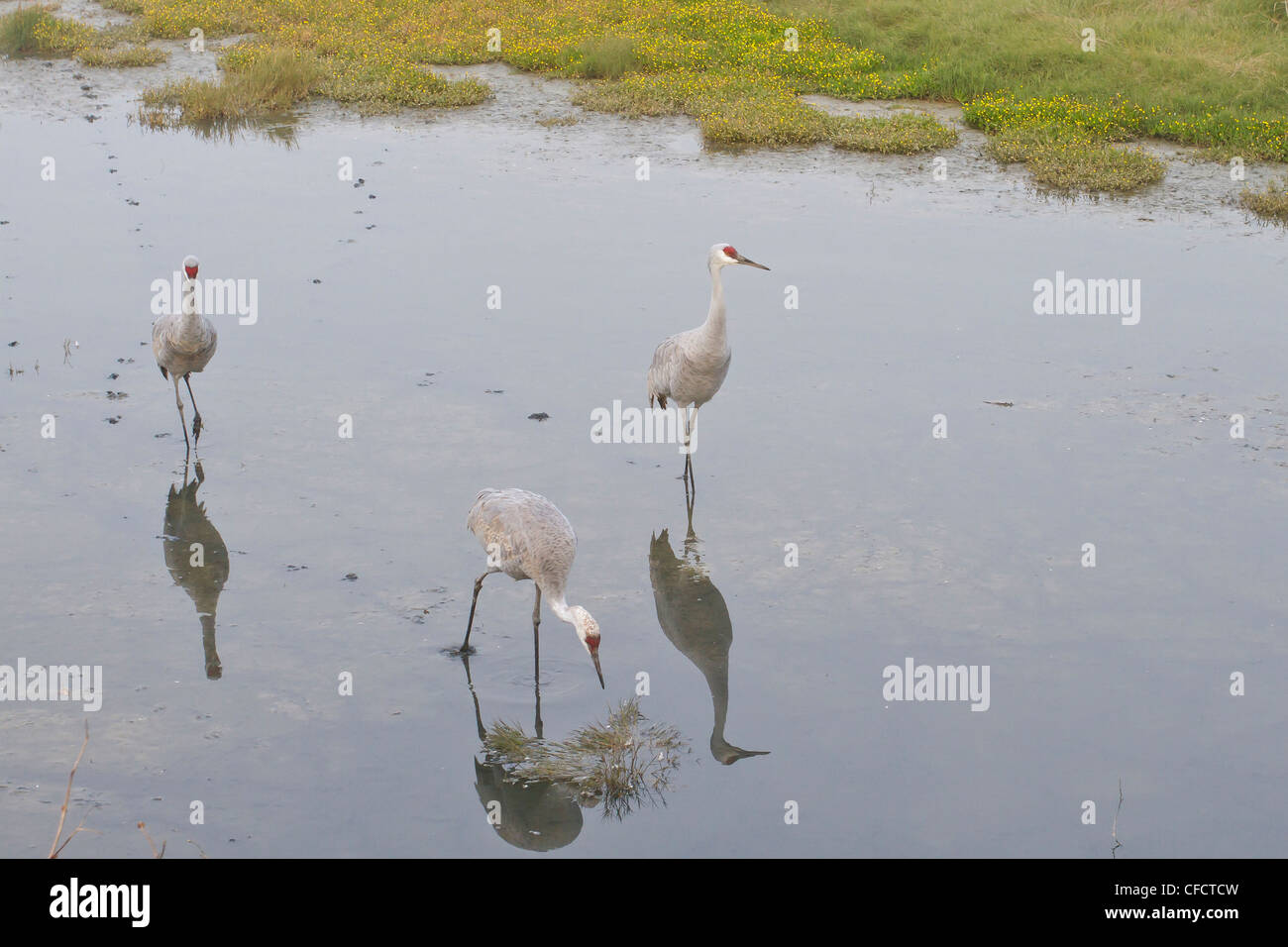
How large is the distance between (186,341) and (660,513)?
155 inches

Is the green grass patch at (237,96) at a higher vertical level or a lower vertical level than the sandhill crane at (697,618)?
higher

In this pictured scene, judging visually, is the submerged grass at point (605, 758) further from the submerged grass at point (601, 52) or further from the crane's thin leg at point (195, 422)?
the submerged grass at point (601, 52)

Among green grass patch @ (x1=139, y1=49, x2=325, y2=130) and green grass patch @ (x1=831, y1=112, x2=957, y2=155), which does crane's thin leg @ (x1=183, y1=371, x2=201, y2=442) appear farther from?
green grass patch @ (x1=831, y1=112, x2=957, y2=155)

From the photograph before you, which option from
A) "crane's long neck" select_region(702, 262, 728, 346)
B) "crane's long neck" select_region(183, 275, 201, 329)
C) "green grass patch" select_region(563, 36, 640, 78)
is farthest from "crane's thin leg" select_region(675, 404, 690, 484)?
"green grass patch" select_region(563, 36, 640, 78)

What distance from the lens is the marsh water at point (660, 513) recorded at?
715 centimetres

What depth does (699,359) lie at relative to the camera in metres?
10.4

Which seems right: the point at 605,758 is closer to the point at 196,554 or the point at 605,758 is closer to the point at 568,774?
the point at 568,774

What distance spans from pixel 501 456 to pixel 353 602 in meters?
2.19

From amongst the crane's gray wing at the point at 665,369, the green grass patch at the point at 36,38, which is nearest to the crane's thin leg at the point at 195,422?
the crane's gray wing at the point at 665,369

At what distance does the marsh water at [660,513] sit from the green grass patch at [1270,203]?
A: 9.2 inches

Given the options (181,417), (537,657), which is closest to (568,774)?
(537,657)

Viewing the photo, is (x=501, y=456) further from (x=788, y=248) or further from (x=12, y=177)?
(x=12, y=177)

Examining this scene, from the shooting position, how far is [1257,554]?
30.8ft

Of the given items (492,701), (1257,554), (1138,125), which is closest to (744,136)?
(1138,125)
